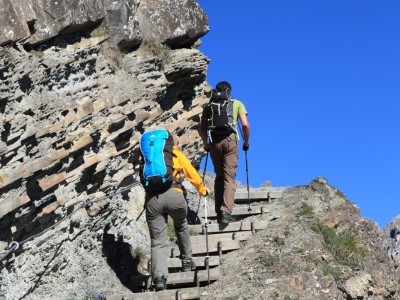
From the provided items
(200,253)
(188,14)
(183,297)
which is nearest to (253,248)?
(200,253)

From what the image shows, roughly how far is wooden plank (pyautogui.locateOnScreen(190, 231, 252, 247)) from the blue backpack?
2.53m

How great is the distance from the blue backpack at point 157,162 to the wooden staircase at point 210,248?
1.54 metres

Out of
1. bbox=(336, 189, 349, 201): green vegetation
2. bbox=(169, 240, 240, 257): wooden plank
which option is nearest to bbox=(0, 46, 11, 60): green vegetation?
bbox=(169, 240, 240, 257): wooden plank

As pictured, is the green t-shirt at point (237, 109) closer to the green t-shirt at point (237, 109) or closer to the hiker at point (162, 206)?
the green t-shirt at point (237, 109)

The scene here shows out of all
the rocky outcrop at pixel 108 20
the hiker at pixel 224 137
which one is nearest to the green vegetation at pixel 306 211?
the hiker at pixel 224 137

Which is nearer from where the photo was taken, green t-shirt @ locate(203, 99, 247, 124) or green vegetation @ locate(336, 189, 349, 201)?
green t-shirt @ locate(203, 99, 247, 124)

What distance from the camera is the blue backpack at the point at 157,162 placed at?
41.2ft

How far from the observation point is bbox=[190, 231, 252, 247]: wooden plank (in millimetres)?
15016

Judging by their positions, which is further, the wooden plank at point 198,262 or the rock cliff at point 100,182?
the wooden plank at point 198,262

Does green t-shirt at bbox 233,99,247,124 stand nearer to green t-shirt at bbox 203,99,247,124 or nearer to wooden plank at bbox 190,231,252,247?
green t-shirt at bbox 203,99,247,124

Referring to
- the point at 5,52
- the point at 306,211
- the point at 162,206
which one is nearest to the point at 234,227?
the point at 306,211

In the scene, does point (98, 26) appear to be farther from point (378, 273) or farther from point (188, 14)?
point (378, 273)

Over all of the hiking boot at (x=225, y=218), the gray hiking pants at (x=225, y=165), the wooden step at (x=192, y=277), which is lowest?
the wooden step at (x=192, y=277)

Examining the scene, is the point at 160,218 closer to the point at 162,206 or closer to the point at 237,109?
the point at 162,206
